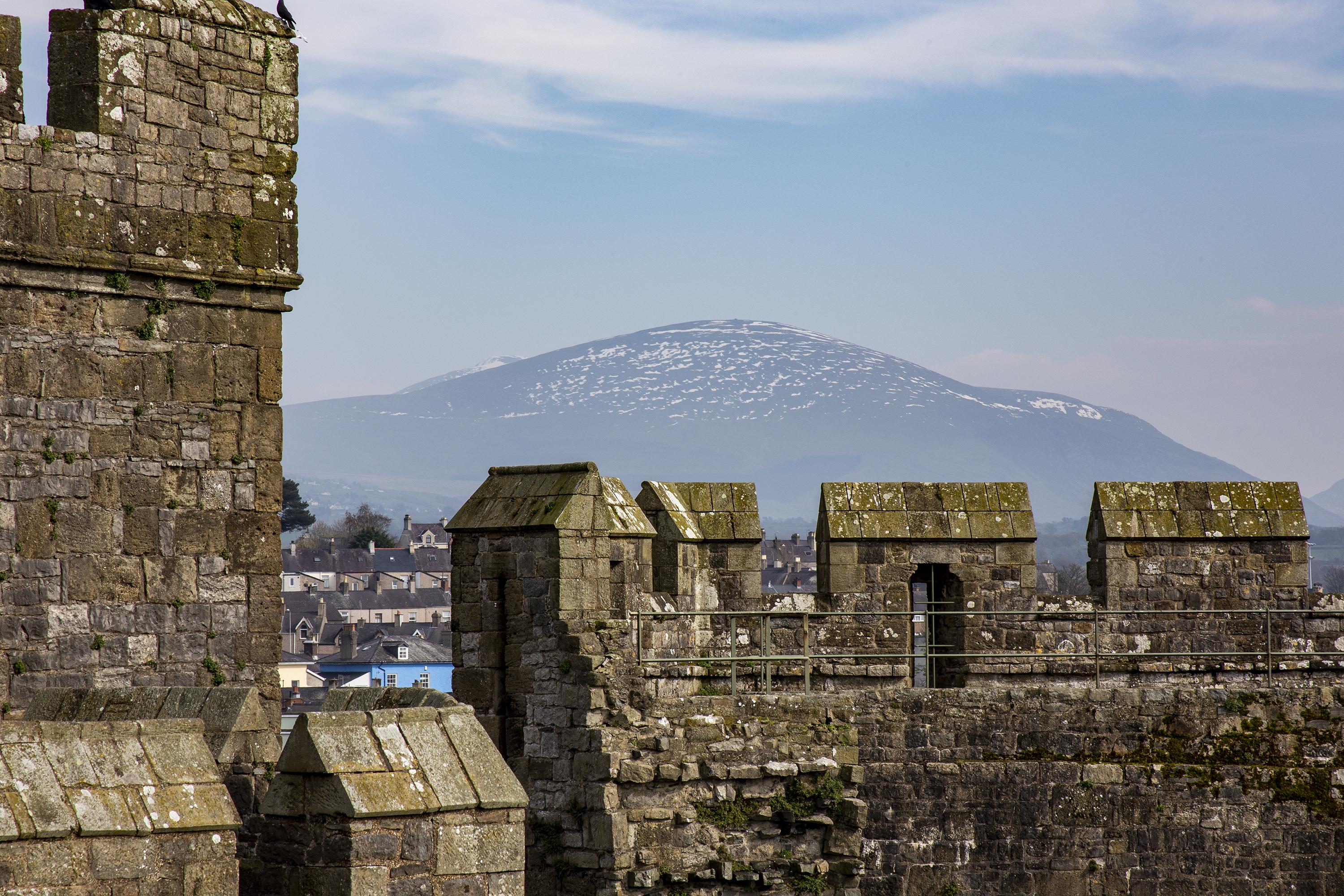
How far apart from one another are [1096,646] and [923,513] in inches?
72.5

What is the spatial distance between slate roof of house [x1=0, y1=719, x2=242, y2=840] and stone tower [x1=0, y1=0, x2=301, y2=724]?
389 centimetres

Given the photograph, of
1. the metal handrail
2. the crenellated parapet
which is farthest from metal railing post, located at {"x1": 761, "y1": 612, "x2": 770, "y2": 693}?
the crenellated parapet

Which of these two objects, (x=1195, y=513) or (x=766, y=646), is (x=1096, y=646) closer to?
(x=1195, y=513)

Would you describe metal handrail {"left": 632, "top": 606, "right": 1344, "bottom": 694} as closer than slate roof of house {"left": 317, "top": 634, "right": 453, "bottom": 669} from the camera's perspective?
Yes

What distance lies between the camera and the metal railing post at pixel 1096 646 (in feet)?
45.6

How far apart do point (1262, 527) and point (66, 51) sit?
1057 cm

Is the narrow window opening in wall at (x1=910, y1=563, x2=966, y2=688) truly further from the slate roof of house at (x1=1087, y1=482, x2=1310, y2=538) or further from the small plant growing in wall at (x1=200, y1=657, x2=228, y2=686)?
the small plant growing in wall at (x1=200, y1=657, x2=228, y2=686)

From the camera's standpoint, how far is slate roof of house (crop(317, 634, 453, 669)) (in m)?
79.7

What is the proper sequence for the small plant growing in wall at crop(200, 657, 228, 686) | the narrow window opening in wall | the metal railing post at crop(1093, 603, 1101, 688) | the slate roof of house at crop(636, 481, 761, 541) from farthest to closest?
1. the narrow window opening in wall
2. the slate roof of house at crop(636, 481, 761, 541)
3. the metal railing post at crop(1093, 603, 1101, 688)
4. the small plant growing in wall at crop(200, 657, 228, 686)

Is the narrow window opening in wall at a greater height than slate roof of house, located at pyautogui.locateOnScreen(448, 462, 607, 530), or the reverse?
slate roof of house, located at pyautogui.locateOnScreen(448, 462, 607, 530)

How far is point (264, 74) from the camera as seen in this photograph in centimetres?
1102

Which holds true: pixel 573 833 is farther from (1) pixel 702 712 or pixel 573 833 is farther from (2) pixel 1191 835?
(2) pixel 1191 835

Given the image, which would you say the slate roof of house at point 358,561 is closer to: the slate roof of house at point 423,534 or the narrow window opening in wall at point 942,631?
the slate roof of house at point 423,534

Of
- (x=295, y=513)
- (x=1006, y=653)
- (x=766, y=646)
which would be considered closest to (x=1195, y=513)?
(x=1006, y=653)
